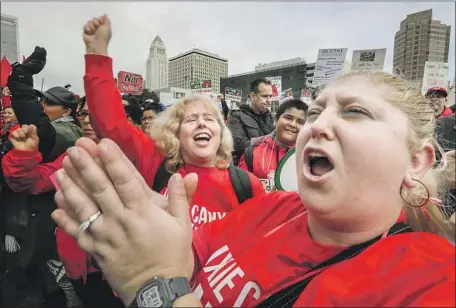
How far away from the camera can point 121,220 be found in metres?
0.80

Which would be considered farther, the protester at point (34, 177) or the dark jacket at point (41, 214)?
the dark jacket at point (41, 214)

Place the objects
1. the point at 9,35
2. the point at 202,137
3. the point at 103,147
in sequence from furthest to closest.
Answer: the point at 202,137 < the point at 9,35 < the point at 103,147

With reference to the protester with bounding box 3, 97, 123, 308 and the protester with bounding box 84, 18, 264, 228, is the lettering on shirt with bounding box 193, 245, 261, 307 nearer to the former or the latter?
the protester with bounding box 84, 18, 264, 228

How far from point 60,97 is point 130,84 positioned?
349cm

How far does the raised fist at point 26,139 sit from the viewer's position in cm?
Result: 228

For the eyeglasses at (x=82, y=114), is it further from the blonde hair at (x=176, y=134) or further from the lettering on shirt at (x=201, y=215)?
the lettering on shirt at (x=201, y=215)

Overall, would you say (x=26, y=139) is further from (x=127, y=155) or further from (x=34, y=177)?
(x=127, y=155)

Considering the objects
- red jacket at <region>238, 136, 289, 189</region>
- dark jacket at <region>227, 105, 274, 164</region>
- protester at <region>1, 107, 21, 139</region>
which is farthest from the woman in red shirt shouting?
dark jacket at <region>227, 105, 274, 164</region>

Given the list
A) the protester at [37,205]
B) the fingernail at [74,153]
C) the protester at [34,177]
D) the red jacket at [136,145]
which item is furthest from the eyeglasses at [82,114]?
the fingernail at [74,153]

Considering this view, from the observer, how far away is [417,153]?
1.15 meters

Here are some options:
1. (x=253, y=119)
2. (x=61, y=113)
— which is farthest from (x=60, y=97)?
A: (x=253, y=119)

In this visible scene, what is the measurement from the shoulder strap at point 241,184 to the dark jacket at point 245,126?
6.96 ft

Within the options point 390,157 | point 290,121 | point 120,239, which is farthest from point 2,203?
point 390,157

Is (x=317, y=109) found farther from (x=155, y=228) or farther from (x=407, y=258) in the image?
(x=155, y=228)
